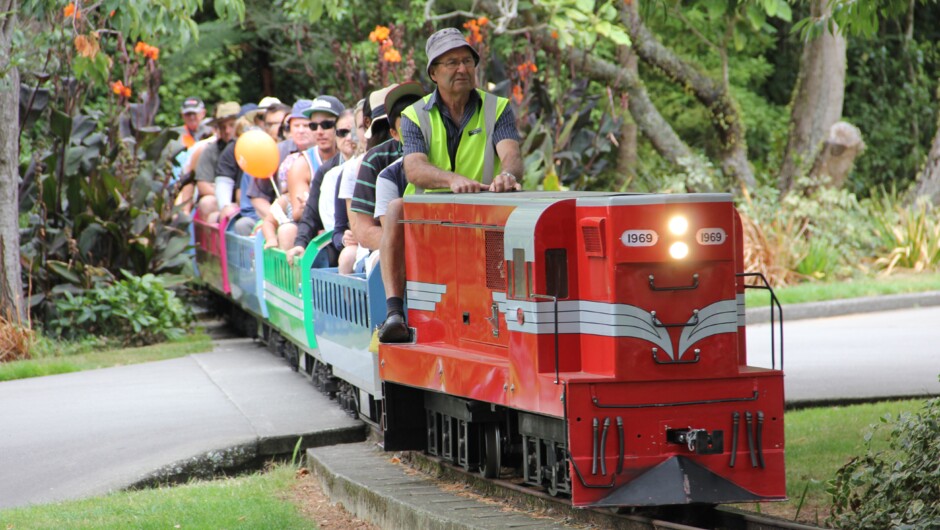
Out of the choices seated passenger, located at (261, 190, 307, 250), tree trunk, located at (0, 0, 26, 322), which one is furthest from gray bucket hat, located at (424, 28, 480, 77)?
tree trunk, located at (0, 0, 26, 322)

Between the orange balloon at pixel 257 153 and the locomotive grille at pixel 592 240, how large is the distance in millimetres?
8048

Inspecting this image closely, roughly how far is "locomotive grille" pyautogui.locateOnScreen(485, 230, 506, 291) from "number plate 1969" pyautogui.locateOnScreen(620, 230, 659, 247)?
36.9 inches

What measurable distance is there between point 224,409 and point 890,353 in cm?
675

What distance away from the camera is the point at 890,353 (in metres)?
13.2

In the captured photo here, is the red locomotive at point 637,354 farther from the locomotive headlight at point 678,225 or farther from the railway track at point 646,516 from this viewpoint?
the railway track at point 646,516

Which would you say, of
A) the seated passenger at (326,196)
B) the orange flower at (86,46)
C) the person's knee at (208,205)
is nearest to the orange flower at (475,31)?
the person's knee at (208,205)

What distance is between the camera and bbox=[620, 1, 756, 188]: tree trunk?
22.0 meters

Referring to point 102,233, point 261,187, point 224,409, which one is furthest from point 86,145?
point 224,409

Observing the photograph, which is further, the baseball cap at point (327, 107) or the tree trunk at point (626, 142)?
the tree trunk at point (626, 142)

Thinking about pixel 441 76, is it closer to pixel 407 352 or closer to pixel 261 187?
pixel 407 352

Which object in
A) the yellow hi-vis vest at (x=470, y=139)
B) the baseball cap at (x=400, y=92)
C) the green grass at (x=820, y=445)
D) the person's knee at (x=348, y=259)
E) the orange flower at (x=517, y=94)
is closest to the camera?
the green grass at (x=820, y=445)

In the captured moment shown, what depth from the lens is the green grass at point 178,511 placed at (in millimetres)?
7434

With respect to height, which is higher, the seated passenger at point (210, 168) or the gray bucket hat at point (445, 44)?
the gray bucket hat at point (445, 44)

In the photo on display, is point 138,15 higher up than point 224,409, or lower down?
higher up
